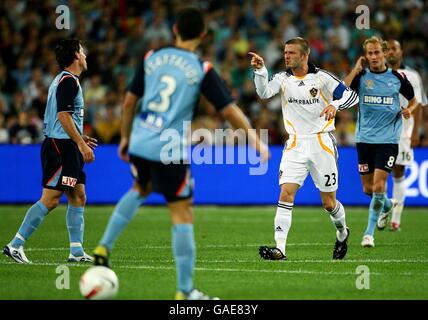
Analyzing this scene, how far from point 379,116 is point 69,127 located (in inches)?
186

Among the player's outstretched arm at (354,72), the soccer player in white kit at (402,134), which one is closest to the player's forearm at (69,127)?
the player's outstretched arm at (354,72)

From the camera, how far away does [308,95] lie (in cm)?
1091

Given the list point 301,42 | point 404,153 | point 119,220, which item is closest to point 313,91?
point 301,42

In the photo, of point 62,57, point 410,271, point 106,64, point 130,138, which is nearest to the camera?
point 130,138

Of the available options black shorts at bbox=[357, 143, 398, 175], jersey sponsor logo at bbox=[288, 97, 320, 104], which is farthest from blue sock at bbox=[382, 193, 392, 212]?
jersey sponsor logo at bbox=[288, 97, 320, 104]

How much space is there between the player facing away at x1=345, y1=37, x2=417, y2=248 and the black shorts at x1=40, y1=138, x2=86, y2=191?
13.8ft

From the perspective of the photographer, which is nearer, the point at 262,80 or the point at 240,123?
the point at 240,123

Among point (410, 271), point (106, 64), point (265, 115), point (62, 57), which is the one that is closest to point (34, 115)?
point (106, 64)

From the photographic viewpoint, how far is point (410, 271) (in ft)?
32.1

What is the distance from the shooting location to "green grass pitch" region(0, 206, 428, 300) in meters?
8.34

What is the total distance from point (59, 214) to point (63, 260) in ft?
23.1

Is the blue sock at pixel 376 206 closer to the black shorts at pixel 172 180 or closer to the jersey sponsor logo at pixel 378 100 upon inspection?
the jersey sponsor logo at pixel 378 100

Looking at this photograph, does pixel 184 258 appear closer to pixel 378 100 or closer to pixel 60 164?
pixel 60 164

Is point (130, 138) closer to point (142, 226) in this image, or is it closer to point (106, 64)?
point (142, 226)
